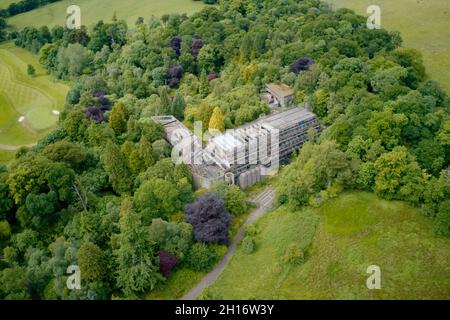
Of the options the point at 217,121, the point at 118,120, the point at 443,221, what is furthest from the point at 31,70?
the point at 443,221

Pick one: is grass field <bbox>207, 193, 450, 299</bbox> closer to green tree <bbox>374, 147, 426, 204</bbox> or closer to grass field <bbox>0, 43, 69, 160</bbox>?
green tree <bbox>374, 147, 426, 204</bbox>

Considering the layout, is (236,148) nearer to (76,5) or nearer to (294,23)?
(294,23)

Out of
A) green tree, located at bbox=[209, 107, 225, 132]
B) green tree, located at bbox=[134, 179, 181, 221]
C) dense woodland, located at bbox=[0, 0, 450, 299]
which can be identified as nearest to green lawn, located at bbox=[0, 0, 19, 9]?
dense woodland, located at bbox=[0, 0, 450, 299]

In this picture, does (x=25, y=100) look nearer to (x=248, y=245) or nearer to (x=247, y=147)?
(x=247, y=147)

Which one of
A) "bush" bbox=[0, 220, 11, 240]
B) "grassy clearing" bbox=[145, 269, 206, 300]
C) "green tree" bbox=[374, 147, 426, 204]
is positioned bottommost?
"grassy clearing" bbox=[145, 269, 206, 300]

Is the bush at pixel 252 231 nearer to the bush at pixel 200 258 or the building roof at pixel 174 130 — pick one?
the bush at pixel 200 258

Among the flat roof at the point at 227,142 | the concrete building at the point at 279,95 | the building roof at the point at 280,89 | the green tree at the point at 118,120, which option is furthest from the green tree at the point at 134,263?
the building roof at the point at 280,89
